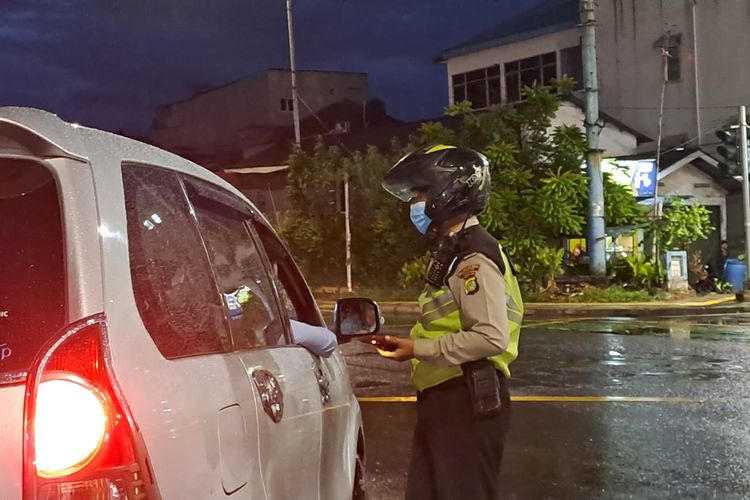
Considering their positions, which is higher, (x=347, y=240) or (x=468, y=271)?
(x=347, y=240)

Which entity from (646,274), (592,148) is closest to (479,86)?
(592,148)

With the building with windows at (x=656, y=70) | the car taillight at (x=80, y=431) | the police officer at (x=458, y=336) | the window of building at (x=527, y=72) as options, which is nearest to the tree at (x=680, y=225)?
the building with windows at (x=656, y=70)

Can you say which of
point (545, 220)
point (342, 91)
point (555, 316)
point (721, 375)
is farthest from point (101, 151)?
point (342, 91)

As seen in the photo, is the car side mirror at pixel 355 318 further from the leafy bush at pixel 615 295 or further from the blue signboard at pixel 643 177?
the blue signboard at pixel 643 177

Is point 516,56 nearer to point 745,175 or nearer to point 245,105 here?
point 745,175

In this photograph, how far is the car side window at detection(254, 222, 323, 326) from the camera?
3443 millimetres

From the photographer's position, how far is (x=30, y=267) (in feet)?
6.36

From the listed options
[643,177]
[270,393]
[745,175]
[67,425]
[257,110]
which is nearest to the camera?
[67,425]

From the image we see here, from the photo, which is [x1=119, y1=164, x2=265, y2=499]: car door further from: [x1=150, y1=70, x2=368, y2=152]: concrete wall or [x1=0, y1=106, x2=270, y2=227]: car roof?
[x1=150, y1=70, x2=368, y2=152]: concrete wall

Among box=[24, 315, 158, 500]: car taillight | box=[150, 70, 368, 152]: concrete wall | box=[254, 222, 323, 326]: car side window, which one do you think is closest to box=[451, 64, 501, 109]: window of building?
box=[150, 70, 368, 152]: concrete wall

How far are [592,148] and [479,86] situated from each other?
14.9 metres

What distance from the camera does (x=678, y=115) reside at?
2892 cm

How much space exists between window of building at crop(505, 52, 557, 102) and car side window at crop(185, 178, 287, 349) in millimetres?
29141

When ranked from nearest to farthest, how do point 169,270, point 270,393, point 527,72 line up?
point 169,270 < point 270,393 < point 527,72
